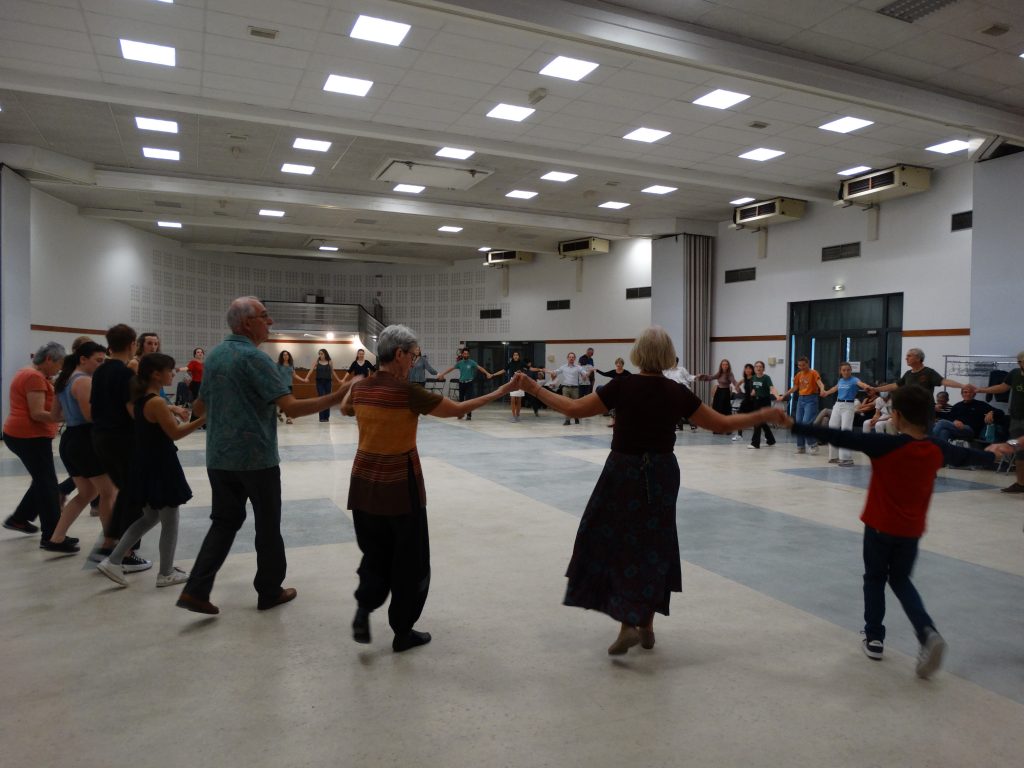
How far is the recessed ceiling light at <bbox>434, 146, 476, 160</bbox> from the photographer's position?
1198 centimetres

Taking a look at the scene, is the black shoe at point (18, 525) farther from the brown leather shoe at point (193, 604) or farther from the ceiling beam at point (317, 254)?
the ceiling beam at point (317, 254)

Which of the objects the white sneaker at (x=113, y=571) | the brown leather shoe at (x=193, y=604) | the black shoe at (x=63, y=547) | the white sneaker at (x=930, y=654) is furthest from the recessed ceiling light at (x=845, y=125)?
the black shoe at (x=63, y=547)

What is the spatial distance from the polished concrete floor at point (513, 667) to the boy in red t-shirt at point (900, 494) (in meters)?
0.26

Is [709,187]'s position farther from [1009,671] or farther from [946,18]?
[1009,671]

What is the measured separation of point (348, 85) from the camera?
9.04 meters

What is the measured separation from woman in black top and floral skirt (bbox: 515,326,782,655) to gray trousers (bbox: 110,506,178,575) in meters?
2.51

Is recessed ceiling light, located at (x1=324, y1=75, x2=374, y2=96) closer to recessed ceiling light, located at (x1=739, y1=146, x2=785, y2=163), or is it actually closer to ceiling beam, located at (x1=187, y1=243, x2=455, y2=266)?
recessed ceiling light, located at (x1=739, y1=146, x2=785, y2=163)

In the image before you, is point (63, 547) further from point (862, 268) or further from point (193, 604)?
point (862, 268)

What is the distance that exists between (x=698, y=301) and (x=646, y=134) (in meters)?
7.33

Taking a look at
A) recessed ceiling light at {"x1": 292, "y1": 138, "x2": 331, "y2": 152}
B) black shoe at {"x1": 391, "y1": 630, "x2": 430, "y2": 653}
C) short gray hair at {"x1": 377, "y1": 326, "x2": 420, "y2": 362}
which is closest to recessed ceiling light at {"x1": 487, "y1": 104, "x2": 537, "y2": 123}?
recessed ceiling light at {"x1": 292, "y1": 138, "x2": 331, "y2": 152}

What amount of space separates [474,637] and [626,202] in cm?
1372

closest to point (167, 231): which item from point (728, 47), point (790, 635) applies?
point (728, 47)

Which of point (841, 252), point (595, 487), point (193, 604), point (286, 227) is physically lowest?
point (193, 604)

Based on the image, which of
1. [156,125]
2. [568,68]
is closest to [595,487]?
[568,68]
